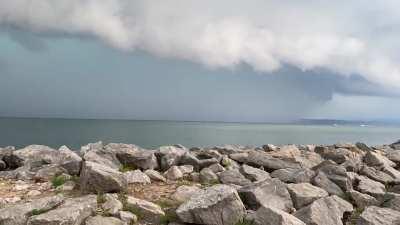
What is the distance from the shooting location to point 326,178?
14508mm

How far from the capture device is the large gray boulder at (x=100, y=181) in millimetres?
12039

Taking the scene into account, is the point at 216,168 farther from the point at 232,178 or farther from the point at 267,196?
the point at 267,196

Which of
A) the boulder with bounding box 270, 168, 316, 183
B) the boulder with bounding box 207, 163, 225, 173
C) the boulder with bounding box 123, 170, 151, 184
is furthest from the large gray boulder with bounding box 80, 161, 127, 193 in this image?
the boulder with bounding box 270, 168, 316, 183

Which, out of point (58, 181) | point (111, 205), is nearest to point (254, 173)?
point (111, 205)

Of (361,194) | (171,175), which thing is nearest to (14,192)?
(171,175)

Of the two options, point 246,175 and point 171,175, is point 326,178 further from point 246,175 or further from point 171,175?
point 171,175

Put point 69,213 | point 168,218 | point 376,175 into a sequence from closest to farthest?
point 69,213
point 168,218
point 376,175

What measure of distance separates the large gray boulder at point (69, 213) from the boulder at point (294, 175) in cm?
640

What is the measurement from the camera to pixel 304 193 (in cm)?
1255

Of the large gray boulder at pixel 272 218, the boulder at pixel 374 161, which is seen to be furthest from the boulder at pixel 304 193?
the boulder at pixel 374 161

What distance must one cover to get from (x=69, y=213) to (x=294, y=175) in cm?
754

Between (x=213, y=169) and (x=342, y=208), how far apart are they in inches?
189

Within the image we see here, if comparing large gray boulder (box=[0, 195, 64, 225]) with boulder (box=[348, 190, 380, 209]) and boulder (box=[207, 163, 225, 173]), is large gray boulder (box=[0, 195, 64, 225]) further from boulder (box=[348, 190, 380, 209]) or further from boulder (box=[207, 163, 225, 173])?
boulder (box=[348, 190, 380, 209])

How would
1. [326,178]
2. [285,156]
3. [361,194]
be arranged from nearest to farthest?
[361,194] → [326,178] → [285,156]
